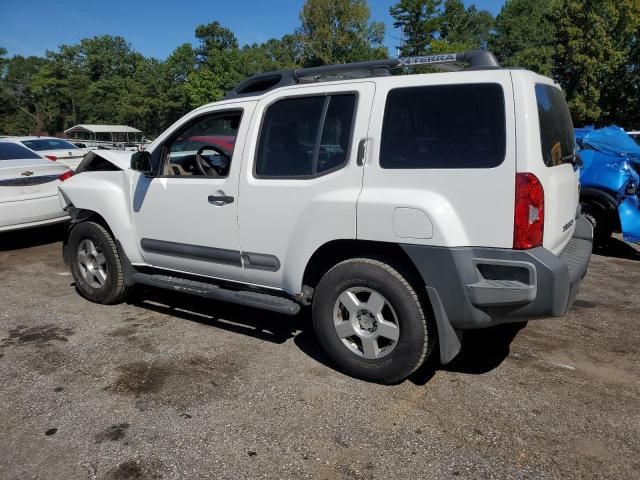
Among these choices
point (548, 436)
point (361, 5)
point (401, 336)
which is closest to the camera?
point (548, 436)

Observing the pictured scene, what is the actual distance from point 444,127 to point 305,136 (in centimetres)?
101

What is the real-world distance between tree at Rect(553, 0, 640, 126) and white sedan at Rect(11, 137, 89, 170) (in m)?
28.9

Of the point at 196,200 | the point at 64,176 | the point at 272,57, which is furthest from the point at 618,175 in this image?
the point at 272,57

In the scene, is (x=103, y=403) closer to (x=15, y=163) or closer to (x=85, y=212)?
(x=85, y=212)

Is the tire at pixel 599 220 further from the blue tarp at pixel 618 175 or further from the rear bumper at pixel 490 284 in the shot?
the rear bumper at pixel 490 284

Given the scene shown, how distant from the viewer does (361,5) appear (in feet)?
199

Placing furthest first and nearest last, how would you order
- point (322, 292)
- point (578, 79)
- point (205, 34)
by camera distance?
1. point (205, 34)
2. point (578, 79)
3. point (322, 292)

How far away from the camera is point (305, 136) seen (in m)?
3.61

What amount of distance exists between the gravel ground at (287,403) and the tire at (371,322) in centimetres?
18

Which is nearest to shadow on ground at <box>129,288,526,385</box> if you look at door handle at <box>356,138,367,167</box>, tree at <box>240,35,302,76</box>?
door handle at <box>356,138,367,167</box>

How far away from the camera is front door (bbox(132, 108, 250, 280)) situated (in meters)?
3.92

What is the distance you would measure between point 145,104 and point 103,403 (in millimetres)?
80192

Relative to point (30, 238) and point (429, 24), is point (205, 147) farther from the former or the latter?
point (429, 24)

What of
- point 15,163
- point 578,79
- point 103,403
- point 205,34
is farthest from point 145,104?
point 103,403
